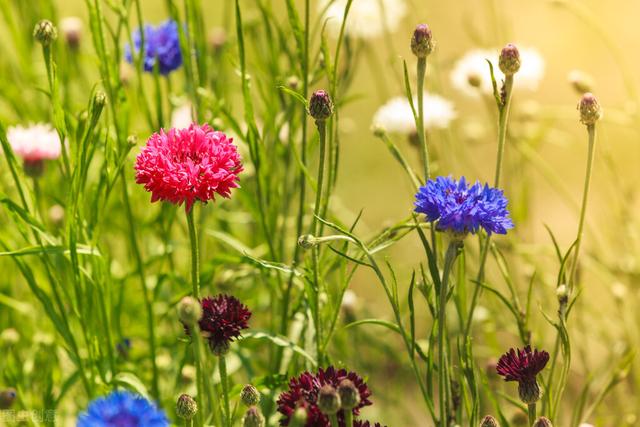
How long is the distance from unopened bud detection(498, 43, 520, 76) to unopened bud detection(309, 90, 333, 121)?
18cm

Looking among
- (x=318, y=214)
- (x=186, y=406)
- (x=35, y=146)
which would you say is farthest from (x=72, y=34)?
(x=186, y=406)

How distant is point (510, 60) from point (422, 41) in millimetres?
88

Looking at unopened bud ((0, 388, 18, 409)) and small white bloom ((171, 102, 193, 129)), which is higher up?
small white bloom ((171, 102, 193, 129))

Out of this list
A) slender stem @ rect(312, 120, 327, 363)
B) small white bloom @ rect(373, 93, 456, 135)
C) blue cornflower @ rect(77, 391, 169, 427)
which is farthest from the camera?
small white bloom @ rect(373, 93, 456, 135)

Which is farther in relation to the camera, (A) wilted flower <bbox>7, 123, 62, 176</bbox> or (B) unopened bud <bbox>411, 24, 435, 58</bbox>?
(A) wilted flower <bbox>7, 123, 62, 176</bbox>

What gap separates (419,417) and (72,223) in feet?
3.14

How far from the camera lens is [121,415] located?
682mm

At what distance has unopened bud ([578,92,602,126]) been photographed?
3.10 ft

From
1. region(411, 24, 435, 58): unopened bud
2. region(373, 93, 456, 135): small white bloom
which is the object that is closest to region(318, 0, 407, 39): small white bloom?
region(373, 93, 456, 135): small white bloom

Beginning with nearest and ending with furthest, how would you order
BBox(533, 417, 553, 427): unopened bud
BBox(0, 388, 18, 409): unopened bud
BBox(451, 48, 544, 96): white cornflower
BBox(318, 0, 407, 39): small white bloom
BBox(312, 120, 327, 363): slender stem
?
BBox(533, 417, 553, 427): unopened bud
BBox(312, 120, 327, 363): slender stem
BBox(0, 388, 18, 409): unopened bud
BBox(451, 48, 544, 96): white cornflower
BBox(318, 0, 407, 39): small white bloom

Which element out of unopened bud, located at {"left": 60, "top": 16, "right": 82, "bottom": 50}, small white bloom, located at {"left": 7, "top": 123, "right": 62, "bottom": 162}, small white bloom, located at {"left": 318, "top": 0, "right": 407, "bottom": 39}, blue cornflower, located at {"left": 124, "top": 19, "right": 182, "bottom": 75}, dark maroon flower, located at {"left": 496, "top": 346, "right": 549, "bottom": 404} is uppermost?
small white bloom, located at {"left": 318, "top": 0, "right": 407, "bottom": 39}

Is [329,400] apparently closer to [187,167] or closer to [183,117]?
[187,167]

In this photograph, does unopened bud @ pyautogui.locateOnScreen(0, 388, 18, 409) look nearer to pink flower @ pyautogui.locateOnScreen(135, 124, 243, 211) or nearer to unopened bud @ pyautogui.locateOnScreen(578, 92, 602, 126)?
pink flower @ pyautogui.locateOnScreen(135, 124, 243, 211)

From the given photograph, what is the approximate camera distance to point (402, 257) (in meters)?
2.15
